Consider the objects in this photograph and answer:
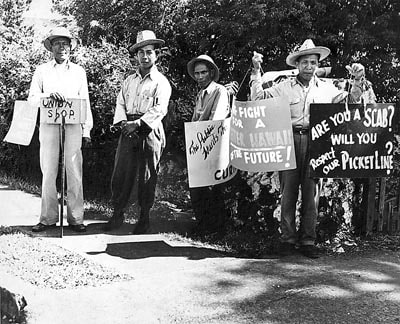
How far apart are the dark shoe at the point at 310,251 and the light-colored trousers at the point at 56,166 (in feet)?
8.34

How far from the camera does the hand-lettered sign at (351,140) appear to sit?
620 cm

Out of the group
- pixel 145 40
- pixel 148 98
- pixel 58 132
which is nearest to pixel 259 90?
pixel 148 98

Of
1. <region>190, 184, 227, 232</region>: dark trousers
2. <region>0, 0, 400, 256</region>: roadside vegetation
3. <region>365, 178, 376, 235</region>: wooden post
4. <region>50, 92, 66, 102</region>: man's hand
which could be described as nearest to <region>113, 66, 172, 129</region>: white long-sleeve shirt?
<region>50, 92, 66, 102</region>: man's hand

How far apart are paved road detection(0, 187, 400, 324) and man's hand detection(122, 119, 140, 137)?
45.4 inches

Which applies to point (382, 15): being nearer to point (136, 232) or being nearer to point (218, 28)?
point (218, 28)

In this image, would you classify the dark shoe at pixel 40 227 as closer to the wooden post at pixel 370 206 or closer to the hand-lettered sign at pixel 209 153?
the hand-lettered sign at pixel 209 153

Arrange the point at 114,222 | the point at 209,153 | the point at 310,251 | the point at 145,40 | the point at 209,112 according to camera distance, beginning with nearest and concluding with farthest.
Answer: the point at 310,251 → the point at 209,153 → the point at 209,112 → the point at 145,40 → the point at 114,222

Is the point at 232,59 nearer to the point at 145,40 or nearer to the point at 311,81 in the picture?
the point at 145,40

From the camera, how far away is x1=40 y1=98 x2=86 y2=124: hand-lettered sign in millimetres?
6887

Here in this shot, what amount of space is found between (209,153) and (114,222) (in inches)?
58.9

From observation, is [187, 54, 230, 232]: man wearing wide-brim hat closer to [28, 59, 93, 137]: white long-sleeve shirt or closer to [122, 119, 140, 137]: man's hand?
[122, 119, 140, 137]: man's hand

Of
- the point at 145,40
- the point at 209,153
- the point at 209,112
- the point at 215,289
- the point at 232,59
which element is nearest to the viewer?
the point at 215,289

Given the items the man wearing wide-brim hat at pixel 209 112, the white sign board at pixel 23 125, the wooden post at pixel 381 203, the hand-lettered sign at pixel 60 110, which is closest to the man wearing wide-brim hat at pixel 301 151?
the man wearing wide-brim hat at pixel 209 112

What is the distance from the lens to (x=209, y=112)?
676 cm
